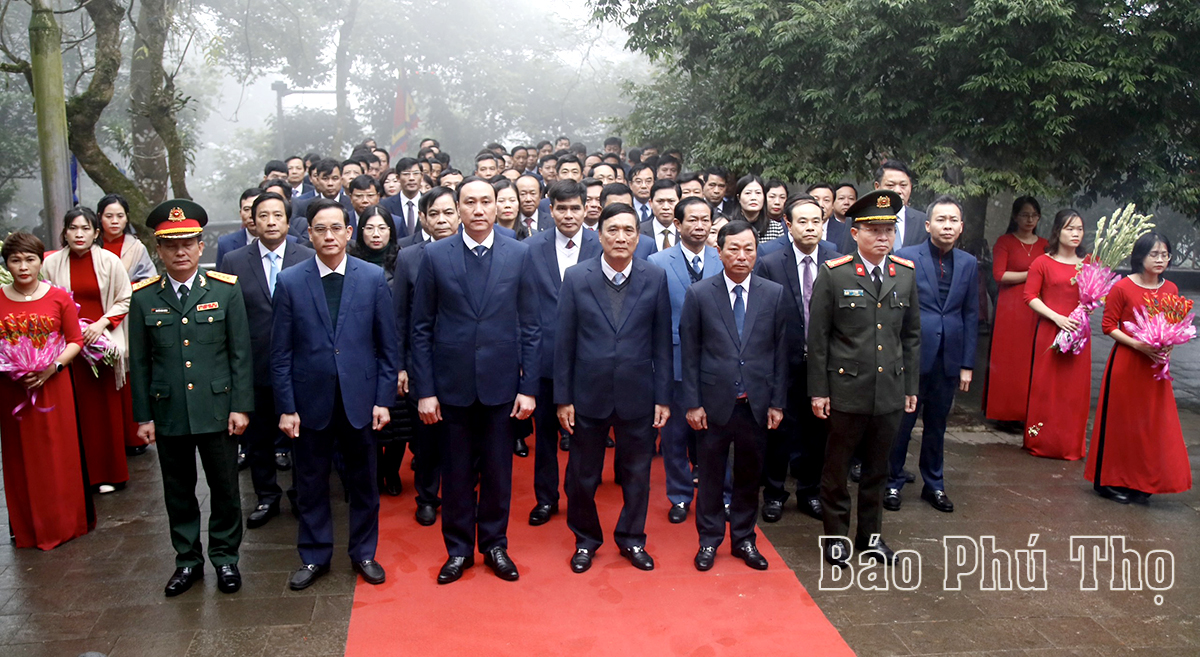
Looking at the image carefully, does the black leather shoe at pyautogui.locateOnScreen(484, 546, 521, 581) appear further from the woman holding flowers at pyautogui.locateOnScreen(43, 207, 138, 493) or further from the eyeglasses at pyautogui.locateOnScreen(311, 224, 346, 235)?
the woman holding flowers at pyautogui.locateOnScreen(43, 207, 138, 493)

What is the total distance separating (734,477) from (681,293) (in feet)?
3.84

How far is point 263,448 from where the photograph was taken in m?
5.15

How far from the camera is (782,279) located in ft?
16.7

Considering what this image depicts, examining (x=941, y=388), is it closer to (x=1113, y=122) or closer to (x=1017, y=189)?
(x=1017, y=189)

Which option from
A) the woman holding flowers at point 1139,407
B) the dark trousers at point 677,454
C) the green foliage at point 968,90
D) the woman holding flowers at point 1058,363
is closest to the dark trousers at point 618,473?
the dark trousers at point 677,454

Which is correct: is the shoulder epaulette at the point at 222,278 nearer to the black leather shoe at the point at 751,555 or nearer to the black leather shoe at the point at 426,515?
the black leather shoe at the point at 426,515

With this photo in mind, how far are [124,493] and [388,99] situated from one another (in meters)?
23.2

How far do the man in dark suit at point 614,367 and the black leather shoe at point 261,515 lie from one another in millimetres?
1905

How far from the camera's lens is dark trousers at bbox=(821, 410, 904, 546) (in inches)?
176

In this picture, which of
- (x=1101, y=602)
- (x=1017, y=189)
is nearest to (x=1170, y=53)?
(x=1017, y=189)

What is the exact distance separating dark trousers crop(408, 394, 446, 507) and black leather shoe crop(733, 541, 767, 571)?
5.78 ft

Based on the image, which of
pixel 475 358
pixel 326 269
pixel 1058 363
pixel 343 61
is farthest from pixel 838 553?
pixel 343 61

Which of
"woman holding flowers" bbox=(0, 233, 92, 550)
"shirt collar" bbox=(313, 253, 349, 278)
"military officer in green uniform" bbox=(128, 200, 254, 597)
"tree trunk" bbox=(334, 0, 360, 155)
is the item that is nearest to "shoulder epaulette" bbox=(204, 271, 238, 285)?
"military officer in green uniform" bbox=(128, 200, 254, 597)

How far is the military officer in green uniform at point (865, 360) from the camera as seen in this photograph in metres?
4.40
